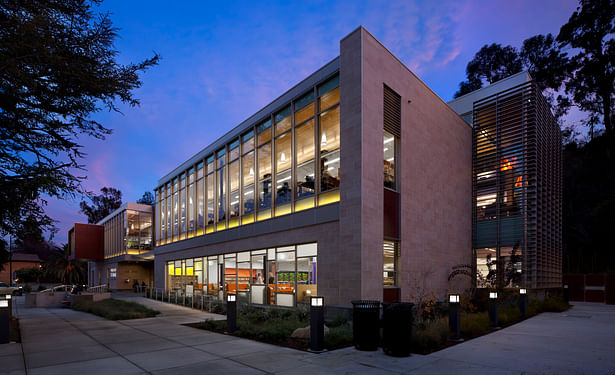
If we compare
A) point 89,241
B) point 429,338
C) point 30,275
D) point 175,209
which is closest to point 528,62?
point 175,209

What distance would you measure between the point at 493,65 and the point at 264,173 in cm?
4468

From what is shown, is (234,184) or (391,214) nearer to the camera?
(391,214)

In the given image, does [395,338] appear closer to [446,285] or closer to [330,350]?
[330,350]

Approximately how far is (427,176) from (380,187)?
458cm

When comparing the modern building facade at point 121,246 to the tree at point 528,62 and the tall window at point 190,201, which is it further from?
the tree at point 528,62

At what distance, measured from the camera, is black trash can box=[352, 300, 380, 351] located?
364 inches

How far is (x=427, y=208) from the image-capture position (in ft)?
61.5

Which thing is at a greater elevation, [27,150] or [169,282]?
[27,150]

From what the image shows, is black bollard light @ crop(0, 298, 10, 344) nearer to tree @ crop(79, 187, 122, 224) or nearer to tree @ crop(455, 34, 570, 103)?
tree @ crop(455, 34, 570, 103)

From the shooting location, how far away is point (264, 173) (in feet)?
69.8

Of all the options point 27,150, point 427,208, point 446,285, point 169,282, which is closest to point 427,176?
point 427,208

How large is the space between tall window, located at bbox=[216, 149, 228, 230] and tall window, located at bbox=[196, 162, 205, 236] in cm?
282

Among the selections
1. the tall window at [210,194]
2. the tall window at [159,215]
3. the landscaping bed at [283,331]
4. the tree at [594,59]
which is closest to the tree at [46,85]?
the landscaping bed at [283,331]

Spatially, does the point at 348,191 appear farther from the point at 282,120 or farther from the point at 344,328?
the point at 282,120
